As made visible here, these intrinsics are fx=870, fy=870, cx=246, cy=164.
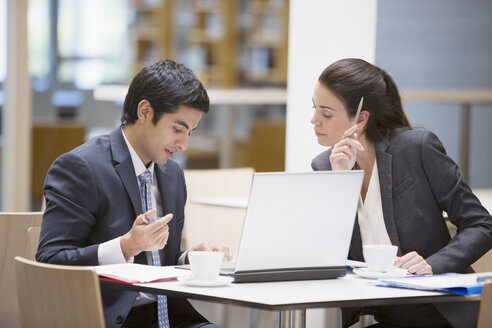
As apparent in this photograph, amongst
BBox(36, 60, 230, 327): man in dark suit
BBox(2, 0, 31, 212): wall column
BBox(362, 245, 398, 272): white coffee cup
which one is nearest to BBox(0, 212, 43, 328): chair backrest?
BBox(36, 60, 230, 327): man in dark suit

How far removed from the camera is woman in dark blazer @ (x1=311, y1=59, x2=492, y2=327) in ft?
7.68

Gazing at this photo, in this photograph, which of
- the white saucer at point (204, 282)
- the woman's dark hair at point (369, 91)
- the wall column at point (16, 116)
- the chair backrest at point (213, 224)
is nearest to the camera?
the white saucer at point (204, 282)

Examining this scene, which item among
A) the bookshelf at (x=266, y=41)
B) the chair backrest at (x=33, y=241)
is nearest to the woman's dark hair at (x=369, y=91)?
the chair backrest at (x=33, y=241)

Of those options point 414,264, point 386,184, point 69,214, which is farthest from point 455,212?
point 69,214

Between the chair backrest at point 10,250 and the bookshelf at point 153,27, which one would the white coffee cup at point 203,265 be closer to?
the chair backrest at point 10,250

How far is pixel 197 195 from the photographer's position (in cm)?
419

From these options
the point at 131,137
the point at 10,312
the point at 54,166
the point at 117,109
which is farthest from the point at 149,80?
the point at 117,109

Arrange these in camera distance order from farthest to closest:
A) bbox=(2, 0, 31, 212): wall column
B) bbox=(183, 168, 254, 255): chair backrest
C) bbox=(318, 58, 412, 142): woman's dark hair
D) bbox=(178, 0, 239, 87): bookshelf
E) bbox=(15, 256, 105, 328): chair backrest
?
bbox=(178, 0, 239, 87): bookshelf < bbox=(2, 0, 31, 212): wall column < bbox=(183, 168, 254, 255): chair backrest < bbox=(318, 58, 412, 142): woman's dark hair < bbox=(15, 256, 105, 328): chair backrest

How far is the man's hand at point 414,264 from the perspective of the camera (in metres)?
2.13

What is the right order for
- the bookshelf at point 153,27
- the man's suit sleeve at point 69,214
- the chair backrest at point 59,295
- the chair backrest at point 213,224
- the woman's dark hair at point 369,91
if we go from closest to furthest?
the chair backrest at point 59,295, the man's suit sleeve at point 69,214, the woman's dark hair at point 369,91, the chair backrest at point 213,224, the bookshelf at point 153,27

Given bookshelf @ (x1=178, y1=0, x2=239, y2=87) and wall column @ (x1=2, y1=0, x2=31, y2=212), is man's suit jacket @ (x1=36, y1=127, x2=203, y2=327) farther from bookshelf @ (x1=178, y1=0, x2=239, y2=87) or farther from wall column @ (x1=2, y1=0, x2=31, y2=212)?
bookshelf @ (x1=178, y1=0, x2=239, y2=87)

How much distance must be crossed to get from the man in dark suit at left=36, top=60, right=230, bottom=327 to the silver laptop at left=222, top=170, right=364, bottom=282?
217mm

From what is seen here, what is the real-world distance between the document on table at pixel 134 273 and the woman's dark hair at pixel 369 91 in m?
0.77

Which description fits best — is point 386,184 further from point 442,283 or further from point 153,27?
point 153,27
